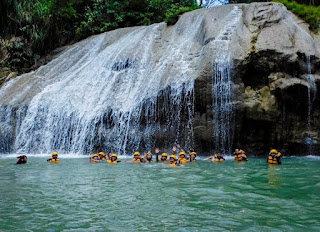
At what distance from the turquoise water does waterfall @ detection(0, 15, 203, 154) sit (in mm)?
5015

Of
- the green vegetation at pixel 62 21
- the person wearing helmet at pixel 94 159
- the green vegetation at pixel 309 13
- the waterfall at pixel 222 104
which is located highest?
the green vegetation at pixel 62 21

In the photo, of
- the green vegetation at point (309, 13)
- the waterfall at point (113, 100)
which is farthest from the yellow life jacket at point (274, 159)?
the green vegetation at point (309, 13)

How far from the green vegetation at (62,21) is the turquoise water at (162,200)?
1412cm

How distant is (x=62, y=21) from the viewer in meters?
24.2

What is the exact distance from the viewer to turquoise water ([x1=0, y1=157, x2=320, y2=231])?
15.3 feet

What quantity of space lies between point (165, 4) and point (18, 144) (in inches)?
570

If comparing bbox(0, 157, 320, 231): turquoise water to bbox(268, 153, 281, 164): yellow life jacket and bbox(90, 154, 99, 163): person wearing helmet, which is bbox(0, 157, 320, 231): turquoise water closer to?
bbox(268, 153, 281, 164): yellow life jacket

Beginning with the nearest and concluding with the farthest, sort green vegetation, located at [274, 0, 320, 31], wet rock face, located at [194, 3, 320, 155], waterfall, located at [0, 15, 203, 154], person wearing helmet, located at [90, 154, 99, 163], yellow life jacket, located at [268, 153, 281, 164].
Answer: yellow life jacket, located at [268, 153, 281, 164] < person wearing helmet, located at [90, 154, 99, 163] < wet rock face, located at [194, 3, 320, 155] < waterfall, located at [0, 15, 203, 154] < green vegetation, located at [274, 0, 320, 31]

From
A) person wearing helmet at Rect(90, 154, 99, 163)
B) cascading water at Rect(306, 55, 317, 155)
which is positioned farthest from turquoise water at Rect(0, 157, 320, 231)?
cascading water at Rect(306, 55, 317, 155)

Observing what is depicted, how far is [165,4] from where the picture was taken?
24.8m

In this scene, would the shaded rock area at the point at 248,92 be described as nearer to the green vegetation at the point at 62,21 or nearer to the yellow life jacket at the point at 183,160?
the yellow life jacket at the point at 183,160

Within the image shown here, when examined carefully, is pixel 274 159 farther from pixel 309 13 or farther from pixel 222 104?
pixel 309 13

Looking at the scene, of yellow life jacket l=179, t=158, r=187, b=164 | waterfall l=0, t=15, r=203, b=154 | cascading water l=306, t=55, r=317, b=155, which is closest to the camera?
yellow life jacket l=179, t=158, r=187, b=164

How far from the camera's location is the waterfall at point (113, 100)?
565 inches
